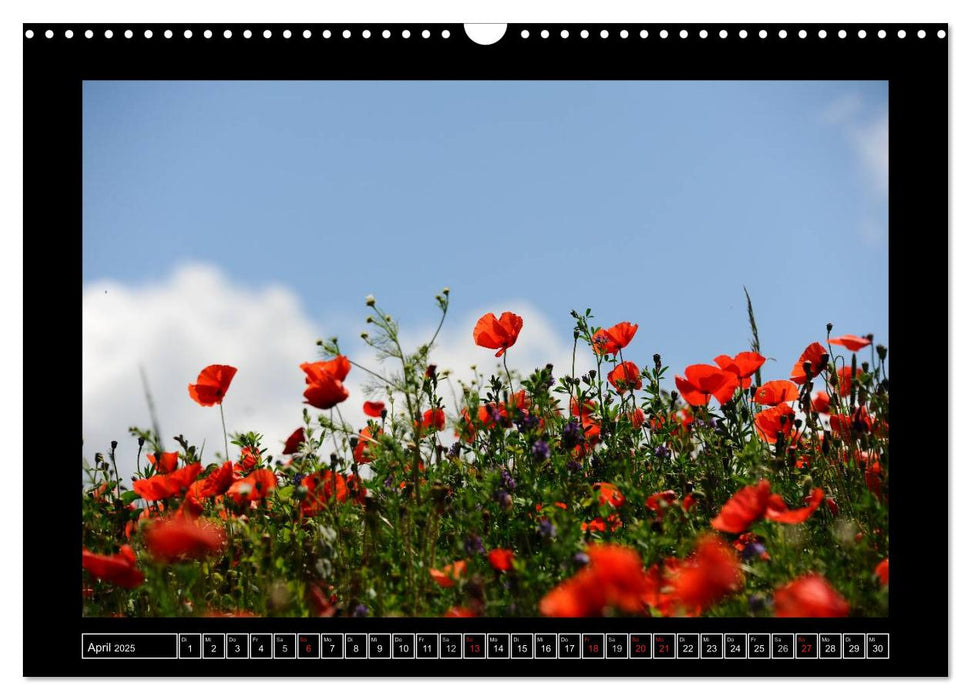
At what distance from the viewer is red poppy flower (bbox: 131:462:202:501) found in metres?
2.52

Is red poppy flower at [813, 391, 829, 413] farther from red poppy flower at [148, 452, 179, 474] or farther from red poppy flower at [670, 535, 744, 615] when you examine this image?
red poppy flower at [148, 452, 179, 474]

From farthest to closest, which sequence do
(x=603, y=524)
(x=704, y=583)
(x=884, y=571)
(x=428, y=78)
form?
(x=603, y=524) < (x=428, y=78) < (x=884, y=571) < (x=704, y=583)

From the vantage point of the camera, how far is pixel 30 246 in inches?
75.4

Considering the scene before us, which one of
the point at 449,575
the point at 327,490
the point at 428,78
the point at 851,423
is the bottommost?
the point at 449,575

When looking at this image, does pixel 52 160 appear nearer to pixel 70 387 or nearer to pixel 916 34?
pixel 70 387

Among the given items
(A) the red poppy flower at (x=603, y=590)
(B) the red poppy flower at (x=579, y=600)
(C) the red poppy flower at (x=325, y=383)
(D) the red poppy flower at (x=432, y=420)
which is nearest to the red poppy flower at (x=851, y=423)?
(A) the red poppy flower at (x=603, y=590)

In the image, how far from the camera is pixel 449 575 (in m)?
2.01

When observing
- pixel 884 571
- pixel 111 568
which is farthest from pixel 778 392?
pixel 111 568

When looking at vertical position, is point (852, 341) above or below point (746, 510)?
above

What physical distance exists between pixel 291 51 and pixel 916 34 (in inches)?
58.1

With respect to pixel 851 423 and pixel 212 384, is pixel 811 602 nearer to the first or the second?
pixel 851 423

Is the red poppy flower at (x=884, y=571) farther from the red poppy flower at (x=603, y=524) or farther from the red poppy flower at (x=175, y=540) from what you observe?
the red poppy flower at (x=175, y=540)

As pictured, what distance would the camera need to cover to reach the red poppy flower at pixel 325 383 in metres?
2.25

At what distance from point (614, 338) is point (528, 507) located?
31.9 inches
